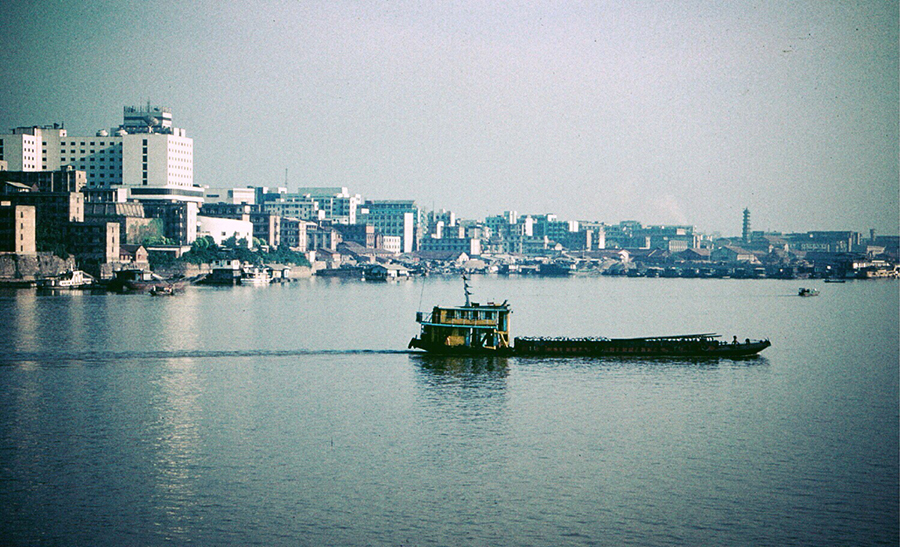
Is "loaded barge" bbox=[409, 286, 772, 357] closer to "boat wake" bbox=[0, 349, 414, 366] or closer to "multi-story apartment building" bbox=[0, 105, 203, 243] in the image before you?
"boat wake" bbox=[0, 349, 414, 366]

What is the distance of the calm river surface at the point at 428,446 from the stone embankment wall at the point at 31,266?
50647 mm

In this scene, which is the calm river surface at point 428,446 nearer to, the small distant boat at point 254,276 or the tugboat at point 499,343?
the tugboat at point 499,343

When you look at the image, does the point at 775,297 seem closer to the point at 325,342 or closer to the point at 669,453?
the point at 325,342

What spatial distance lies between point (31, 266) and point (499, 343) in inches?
2885

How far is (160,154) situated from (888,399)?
5935 inches

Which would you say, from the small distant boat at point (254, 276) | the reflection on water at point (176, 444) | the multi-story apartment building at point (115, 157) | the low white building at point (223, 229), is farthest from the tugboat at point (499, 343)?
the multi-story apartment building at point (115, 157)

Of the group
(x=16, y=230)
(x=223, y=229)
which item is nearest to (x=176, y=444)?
(x=16, y=230)

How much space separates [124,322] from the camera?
64250mm

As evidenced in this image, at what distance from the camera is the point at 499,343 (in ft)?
154

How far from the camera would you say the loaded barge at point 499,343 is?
46812 millimetres

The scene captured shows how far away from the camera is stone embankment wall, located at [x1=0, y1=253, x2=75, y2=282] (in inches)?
3971

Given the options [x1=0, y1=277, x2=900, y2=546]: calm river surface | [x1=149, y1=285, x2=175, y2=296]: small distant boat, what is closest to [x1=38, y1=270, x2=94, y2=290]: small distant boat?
[x1=149, y1=285, x2=175, y2=296]: small distant boat

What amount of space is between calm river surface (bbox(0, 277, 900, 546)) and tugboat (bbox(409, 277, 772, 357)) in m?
1.09

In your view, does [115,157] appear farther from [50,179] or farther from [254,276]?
[254,276]
